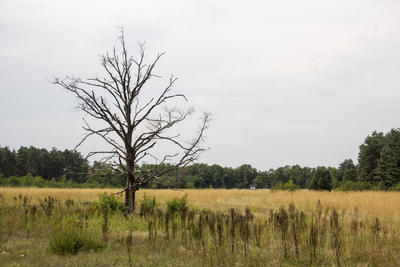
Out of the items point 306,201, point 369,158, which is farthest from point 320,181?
point 369,158

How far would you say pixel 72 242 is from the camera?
20.4ft

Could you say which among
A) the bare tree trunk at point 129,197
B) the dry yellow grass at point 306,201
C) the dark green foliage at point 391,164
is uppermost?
the dark green foliage at point 391,164

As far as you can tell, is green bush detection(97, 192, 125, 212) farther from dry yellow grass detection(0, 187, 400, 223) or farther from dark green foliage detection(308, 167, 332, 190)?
dark green foliage detection(308, 167, 332, 190)

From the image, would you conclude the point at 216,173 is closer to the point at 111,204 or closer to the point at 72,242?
the point at 111,204

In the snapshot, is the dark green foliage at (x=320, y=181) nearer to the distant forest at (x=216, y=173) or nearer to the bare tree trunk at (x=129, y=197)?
the distant forest at (x=216, y=173)

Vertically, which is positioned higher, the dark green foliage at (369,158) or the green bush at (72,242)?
the dark green foliage at (369,158)

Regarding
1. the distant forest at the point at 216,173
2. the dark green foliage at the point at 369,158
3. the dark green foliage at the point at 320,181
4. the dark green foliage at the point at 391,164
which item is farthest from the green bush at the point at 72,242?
the dark green foliage at the point at 369,158

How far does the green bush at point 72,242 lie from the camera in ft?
20.2

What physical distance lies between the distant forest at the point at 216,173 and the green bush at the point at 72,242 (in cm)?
509

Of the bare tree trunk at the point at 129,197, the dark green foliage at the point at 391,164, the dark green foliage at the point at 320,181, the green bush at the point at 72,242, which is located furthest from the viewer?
the dark green foliage at the point at 391,164

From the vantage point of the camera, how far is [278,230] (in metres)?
7.63

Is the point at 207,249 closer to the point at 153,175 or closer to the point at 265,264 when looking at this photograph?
the point at 265,264

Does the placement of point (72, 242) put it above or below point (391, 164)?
below

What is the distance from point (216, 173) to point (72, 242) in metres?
101
